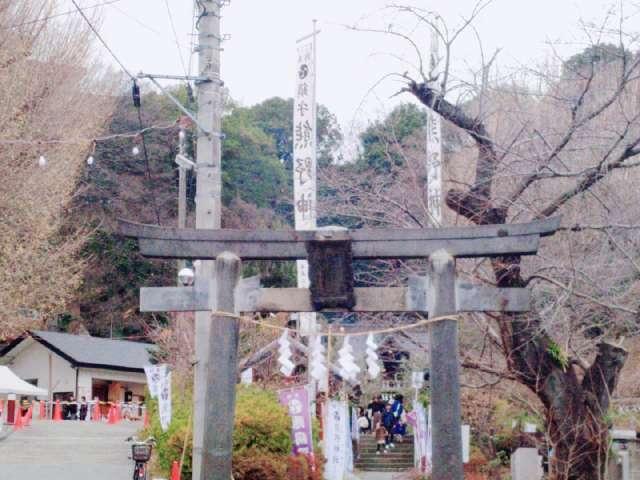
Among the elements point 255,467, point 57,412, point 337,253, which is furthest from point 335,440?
point 57,412

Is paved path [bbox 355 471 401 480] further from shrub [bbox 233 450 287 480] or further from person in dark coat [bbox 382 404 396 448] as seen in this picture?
shrub [bbox 233 450 287 480]

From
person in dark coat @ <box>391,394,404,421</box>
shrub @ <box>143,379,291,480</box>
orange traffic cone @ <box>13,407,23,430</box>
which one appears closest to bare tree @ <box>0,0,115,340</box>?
orange traffic cone @ <box>13,407,23,430</box>

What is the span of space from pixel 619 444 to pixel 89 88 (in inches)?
860

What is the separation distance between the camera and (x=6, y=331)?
3144 centimetres

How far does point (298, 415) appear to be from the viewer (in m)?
17.5

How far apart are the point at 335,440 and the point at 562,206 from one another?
1003 centimetres

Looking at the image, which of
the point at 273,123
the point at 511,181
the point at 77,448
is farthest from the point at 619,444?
the point at 273,123

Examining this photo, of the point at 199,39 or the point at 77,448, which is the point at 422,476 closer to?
the point at 77,448

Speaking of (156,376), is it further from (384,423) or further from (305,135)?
(384,423)

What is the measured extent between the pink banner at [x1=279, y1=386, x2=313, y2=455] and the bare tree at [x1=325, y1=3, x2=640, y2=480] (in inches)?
202

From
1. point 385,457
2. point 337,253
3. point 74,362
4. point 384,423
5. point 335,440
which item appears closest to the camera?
point 337,253

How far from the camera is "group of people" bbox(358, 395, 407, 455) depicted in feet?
111

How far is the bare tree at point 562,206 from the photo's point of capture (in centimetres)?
1063

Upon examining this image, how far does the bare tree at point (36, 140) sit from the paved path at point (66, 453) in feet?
12.6
